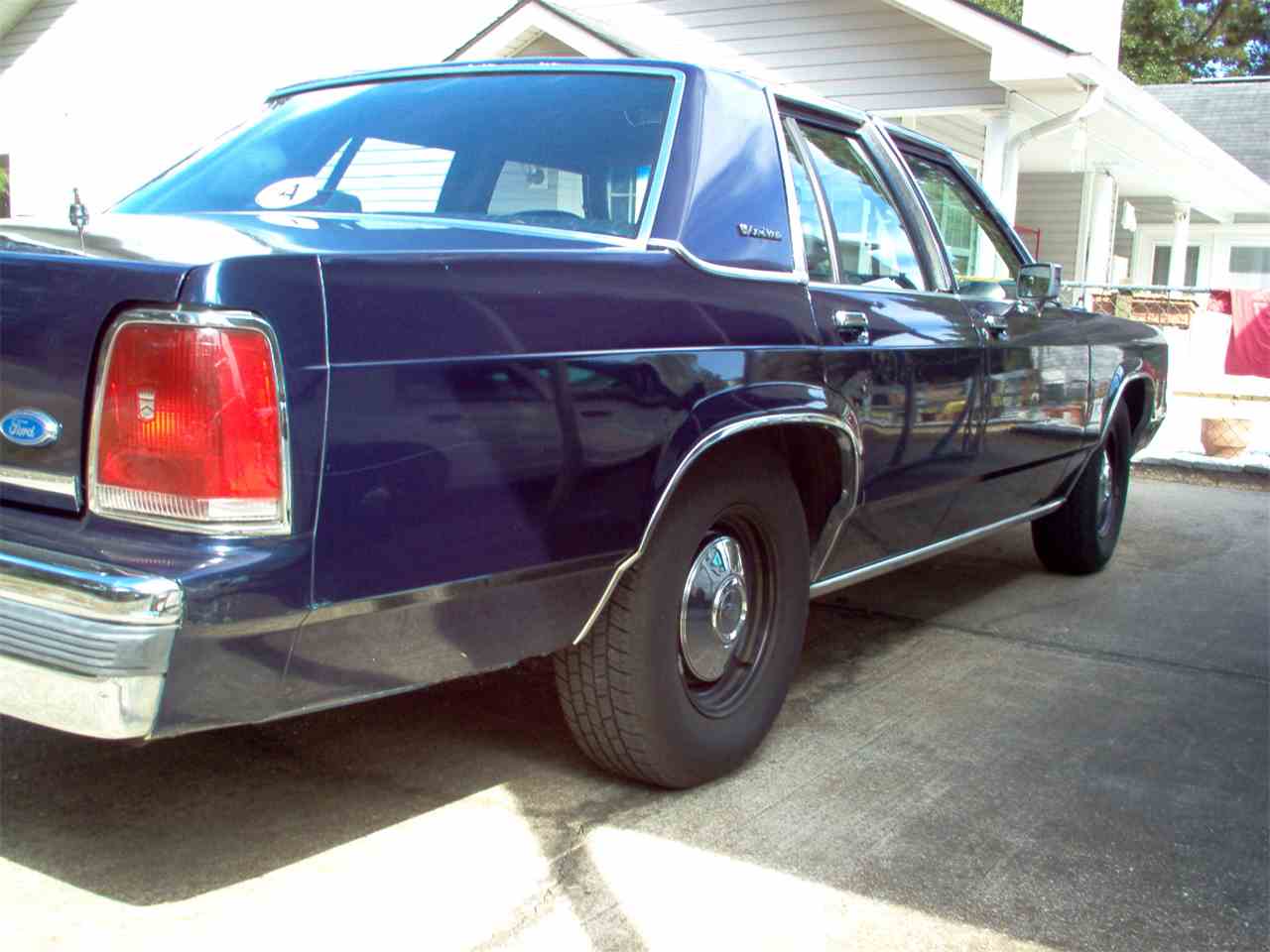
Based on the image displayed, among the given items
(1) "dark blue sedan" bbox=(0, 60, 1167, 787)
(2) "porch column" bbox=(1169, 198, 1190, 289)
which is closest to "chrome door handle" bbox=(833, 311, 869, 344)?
(1) "dark blue sedan" bbox=(0, 60, 1167, 787)

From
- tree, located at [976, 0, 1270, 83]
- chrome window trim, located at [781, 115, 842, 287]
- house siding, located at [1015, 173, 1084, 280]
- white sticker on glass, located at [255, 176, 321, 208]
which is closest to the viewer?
white sticker on glass, located at [255, 176, 321, 208]

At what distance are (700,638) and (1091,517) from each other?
322cm

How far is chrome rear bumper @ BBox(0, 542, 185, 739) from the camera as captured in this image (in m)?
2.08

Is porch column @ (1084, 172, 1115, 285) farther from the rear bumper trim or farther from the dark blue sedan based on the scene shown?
the rear bumper trim

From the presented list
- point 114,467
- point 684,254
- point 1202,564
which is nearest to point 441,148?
point 684,254

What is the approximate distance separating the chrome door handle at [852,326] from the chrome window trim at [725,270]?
0.52 ft

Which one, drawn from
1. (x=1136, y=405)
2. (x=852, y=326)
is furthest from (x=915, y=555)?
(x=1136, y=405)

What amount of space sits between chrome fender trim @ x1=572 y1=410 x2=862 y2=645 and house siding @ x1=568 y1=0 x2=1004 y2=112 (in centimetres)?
909

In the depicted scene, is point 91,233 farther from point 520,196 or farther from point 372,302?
point 520,196

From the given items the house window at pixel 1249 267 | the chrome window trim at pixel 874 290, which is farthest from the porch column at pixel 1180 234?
the chrome window trim at pixel 874 290

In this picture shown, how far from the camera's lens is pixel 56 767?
10.5 feet

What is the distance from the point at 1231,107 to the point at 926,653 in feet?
85.4

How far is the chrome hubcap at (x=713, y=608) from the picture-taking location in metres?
3.11

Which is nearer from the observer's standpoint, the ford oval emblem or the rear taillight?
the rear taillight
